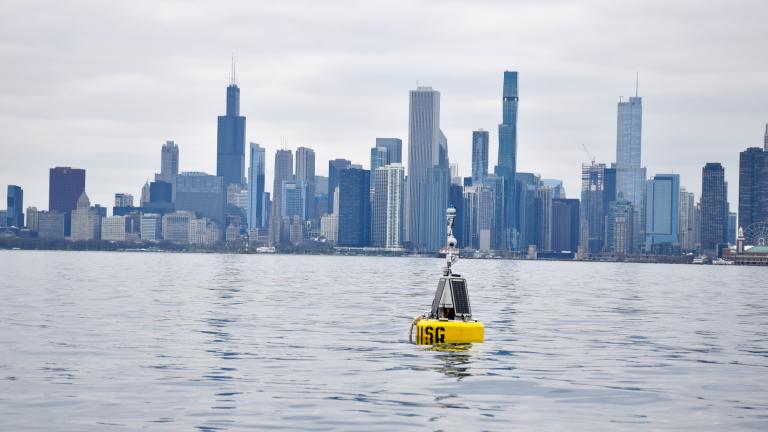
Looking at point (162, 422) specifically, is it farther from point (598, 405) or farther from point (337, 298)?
point (337, 298)

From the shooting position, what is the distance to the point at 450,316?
47.8 meters

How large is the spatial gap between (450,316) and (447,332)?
34.7 inches

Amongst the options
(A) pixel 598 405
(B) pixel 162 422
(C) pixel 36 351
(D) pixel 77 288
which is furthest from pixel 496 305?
(B) pixel 162 422

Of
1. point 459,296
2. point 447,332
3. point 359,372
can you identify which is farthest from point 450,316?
point 359,372

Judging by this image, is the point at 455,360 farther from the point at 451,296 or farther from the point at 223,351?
the point at 223,351

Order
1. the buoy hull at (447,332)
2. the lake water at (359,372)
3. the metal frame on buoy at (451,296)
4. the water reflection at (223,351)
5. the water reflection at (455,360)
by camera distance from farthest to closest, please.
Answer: the buoy hull at (447,332) → the metal frame on buoy at (451,296) → the water reflection at (455,360) → the water reflection at (223,351) → the lake water at (359,372)

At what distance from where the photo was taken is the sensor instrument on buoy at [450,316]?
47094 mm

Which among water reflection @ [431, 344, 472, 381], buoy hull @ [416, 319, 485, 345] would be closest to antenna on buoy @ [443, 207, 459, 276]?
buoy hull @ [416, 319, 485, 345]

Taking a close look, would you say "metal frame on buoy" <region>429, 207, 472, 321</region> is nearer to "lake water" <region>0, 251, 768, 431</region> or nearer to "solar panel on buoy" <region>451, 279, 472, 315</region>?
"solar panel on buoy" <region>451, 279, 472, 315</region>

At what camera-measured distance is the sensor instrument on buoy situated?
4709cm

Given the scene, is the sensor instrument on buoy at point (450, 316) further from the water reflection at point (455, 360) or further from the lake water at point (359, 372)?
the lake water at point (359, 372)

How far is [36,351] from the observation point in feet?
152

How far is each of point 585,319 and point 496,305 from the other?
15404mm

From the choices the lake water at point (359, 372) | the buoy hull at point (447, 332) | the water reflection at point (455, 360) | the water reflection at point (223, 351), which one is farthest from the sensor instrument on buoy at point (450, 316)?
the water reflection at point (223, 351)
